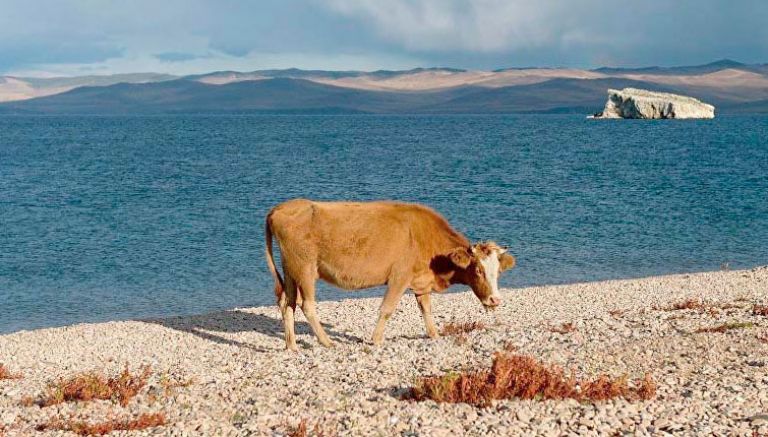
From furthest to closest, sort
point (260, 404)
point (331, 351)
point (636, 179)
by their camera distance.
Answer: point (636, 179) → point (331, 351) → point (260, 404)

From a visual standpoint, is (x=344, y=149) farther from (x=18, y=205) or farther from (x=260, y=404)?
(x=260, y=404)

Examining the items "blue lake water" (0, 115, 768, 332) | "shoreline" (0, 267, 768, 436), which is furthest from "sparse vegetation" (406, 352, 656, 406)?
"blue lake water" (0, 115, 768, 332)

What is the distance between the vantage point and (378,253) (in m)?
15.0

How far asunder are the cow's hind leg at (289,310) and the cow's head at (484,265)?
277 centimetres

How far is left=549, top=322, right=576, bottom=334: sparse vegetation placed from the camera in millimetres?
14774

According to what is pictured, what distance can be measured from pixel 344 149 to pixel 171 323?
94512 millimetres

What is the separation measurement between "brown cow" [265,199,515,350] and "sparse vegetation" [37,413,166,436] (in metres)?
5.27

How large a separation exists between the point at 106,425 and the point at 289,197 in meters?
49.0

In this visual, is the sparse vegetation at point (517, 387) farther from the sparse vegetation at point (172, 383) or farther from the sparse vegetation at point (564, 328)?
the sparse vegetation at point (564, 328)

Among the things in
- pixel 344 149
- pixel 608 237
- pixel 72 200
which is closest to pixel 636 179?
pixel 608 237

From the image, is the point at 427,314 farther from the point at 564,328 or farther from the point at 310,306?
the point at 564,328

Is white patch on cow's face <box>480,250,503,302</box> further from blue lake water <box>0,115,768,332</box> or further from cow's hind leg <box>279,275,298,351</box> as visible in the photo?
blue lake water <box>0,115,768,332</box>

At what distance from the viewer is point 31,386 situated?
13070 millimetres

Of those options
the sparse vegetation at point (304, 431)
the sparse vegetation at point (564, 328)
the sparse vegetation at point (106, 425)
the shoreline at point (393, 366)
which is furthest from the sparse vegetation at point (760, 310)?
the sparse vegetation at point (106, 425)
